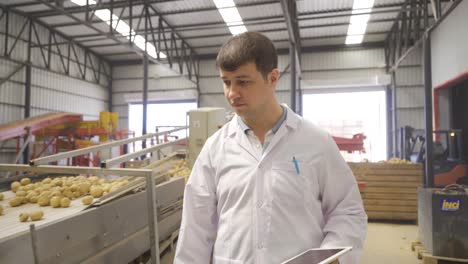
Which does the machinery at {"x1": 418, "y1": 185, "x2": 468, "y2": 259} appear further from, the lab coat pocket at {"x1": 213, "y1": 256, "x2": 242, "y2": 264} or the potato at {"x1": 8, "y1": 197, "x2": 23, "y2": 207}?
the potato at {"x1": 8, "y1": 197, "x2": 23, "y2": 207}

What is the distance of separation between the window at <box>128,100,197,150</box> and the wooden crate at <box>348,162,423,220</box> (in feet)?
33.8

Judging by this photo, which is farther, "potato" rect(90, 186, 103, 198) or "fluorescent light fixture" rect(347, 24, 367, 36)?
"fluorescent light fixture" rect(347, 24, 367, 36)

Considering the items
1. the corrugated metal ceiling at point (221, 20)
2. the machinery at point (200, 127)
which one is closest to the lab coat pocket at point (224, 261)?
the machinery at point (200, 127)

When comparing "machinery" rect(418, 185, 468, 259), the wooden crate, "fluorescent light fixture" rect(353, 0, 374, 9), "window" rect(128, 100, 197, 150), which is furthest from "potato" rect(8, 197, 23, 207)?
"window" rect(128, 100, 197, 150)

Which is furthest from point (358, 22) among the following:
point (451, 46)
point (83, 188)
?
point (83, 188)

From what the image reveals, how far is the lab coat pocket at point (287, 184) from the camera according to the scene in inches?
48.4

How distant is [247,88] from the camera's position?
122cm

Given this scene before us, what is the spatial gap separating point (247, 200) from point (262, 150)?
211mm

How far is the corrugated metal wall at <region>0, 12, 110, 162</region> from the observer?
1169cm

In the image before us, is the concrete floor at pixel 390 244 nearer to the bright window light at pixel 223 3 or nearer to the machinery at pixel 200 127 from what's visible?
the machinery at pixel 200 127

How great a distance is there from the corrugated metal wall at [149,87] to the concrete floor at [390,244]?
10992 millimetres

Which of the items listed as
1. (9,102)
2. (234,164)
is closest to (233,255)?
(234,164)

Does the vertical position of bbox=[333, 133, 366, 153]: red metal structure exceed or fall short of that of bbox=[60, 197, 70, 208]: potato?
it exceeds it

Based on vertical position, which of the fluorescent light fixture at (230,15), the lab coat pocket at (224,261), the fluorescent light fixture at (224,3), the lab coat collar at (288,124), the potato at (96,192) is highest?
the fluorescent light fixture at (224,3)
